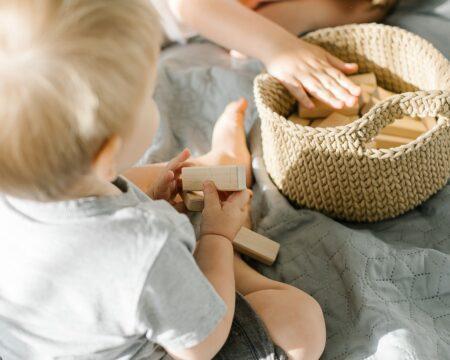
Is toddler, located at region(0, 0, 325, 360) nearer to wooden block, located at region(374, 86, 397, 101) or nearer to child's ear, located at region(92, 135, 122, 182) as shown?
child's ear, located at region(92, 135, 122, 182)

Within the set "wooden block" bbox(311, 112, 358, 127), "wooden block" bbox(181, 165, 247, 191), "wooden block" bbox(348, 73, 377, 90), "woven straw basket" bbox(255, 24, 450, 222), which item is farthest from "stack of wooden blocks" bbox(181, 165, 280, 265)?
"wooden block" bbox(348, 73, 377, 90)

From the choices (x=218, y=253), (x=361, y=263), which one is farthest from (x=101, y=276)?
(x=361, y=263)

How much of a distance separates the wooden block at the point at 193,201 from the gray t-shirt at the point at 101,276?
18 cm

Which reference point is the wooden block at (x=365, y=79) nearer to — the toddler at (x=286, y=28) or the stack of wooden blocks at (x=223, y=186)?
the toddler at (x=286, y=28)

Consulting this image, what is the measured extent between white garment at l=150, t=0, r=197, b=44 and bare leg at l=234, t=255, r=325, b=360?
0.62 m

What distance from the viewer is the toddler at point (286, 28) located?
97 centimetres

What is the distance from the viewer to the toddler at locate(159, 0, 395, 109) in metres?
0.97

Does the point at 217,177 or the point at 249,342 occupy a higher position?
the point at 217,177

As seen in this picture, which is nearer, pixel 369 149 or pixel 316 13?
pixel 369 149

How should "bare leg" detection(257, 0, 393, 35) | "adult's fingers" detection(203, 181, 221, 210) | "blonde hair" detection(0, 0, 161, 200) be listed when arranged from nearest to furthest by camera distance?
1. "blonde hair" detection(0, 0, 161, 200)
2. "adult's fingers" detection(203, 181, 221, 210)
3. "bare leg" detection(257, 0, 393, 35)

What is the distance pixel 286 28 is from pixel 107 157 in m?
0.76

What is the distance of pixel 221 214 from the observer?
0.75m

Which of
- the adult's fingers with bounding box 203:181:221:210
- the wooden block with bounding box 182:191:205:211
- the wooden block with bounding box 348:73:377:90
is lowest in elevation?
the wooden block with bounding box 182:191:205:211

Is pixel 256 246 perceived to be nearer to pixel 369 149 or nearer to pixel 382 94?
pixel 369 149
